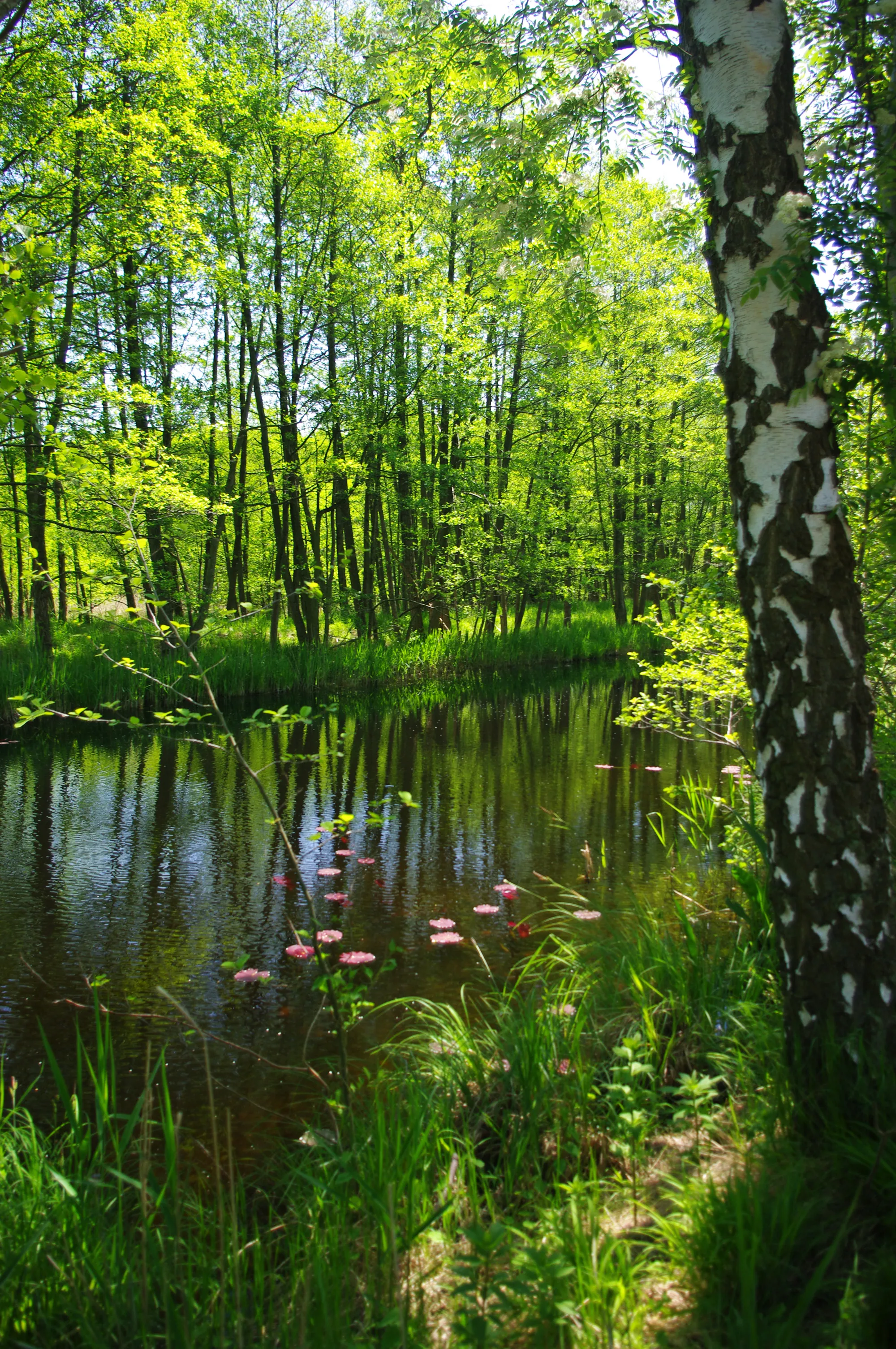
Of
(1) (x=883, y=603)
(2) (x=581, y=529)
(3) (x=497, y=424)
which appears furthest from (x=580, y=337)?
(2) (x=581, y=529)

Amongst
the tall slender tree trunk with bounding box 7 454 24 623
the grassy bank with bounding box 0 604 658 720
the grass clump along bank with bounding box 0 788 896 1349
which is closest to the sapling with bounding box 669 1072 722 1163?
the grass clump along bank with bounding box 0 788 896 1349

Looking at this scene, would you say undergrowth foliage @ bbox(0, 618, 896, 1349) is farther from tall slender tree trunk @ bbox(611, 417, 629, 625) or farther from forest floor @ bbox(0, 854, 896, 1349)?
tall slender tree trunk @ bbox(611, 417, 629, 625)

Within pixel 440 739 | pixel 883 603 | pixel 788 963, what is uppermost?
pixel 883 603

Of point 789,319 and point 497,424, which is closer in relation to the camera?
point 789,319

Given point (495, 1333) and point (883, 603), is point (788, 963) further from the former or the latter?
point (883, 603)

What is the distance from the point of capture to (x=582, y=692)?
47.2ft

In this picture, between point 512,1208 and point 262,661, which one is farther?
point 262,661

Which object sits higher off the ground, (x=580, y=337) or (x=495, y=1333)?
(x=580, y=337)

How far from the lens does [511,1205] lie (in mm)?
2061

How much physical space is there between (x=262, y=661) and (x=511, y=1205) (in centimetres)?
1138

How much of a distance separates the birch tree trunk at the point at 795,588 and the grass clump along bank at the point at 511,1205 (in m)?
0.28

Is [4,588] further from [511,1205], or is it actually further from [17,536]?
[511,1205]

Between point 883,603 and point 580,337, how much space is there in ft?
6.42

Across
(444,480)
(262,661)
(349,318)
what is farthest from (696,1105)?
(349,318)
